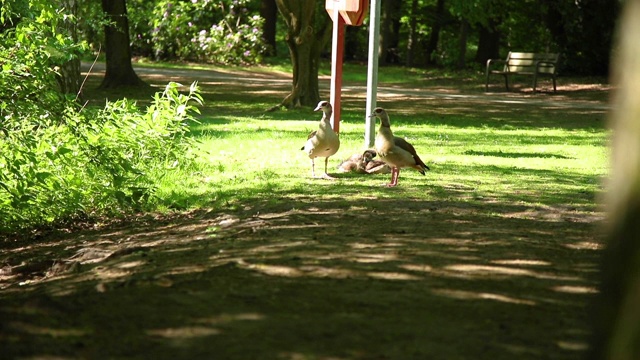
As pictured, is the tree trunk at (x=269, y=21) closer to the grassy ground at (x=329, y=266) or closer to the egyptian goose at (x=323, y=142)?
the grassy ground at (x=329, y=266)

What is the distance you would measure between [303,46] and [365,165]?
10745 millimetres

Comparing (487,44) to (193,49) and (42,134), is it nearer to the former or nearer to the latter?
(193,49)

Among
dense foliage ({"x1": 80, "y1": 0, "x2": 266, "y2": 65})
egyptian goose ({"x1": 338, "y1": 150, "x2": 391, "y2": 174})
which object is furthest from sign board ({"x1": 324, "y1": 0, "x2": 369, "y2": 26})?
dense foliage ({"x1": 80, "y1": 0, "x2": 266, "y2": 65})

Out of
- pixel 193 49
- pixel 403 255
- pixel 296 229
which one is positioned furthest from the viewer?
pixel 193 49

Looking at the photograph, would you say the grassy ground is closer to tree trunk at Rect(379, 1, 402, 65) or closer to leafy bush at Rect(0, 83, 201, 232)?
leafy bush at Rect(0, 83, 201, 232)

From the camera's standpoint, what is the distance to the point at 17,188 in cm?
1035

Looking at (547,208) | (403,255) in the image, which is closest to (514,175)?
(547,208)

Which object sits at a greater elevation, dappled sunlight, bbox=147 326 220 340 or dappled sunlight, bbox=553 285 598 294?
dappled sunlight, bbox=147 326 220 340

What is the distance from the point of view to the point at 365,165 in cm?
1314

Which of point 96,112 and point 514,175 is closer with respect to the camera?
point 96,112

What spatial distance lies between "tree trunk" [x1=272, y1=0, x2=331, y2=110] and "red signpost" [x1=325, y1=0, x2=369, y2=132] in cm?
820

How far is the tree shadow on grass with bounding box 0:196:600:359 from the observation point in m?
5.14

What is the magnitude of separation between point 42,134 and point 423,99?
17.2 m

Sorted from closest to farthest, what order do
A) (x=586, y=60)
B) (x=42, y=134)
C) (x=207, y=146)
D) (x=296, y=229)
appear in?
1. (x=296, y=229)
2. (x=42, y=134)
3. (x=207, y=146)
4. (x=586, y=60)
